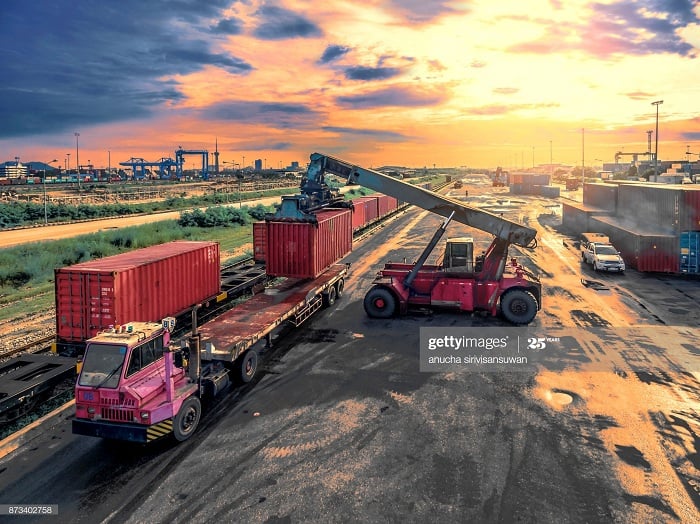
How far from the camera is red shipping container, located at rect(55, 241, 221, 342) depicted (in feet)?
49.6

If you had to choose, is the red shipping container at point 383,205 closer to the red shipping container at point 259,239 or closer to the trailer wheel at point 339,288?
the red shipping container at point 259,239

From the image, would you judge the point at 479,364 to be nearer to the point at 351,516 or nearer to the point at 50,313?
the point at 351,516

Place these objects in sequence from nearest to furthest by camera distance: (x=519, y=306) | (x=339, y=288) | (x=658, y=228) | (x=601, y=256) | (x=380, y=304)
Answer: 1. (x=519, y=306)
2. (x=380, y=304)
3. (x=339, y=288)
4. (x=601, y=256)
5. (x=658, y=228)

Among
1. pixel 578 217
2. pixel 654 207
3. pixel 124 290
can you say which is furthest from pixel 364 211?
pixel 124 290

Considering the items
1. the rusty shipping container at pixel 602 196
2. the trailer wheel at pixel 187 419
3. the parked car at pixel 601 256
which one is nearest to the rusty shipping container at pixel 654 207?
the rusty shipping container at pixel 602 196

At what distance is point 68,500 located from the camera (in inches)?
376

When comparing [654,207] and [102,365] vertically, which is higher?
[654,207]

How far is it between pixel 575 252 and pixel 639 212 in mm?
6486

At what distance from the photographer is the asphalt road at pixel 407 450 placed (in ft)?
30.5

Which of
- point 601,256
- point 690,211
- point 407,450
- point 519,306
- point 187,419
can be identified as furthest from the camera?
point 601,256

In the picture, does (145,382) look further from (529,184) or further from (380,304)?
(529,184)

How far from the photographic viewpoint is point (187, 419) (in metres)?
11.8

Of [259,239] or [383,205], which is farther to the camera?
[383,205]

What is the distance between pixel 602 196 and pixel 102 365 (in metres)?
51.8
